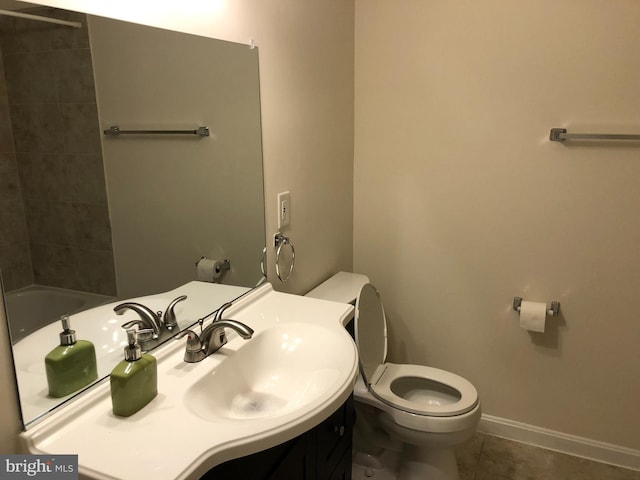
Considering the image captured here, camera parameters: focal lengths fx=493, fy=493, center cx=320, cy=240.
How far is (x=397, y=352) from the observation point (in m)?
2.52

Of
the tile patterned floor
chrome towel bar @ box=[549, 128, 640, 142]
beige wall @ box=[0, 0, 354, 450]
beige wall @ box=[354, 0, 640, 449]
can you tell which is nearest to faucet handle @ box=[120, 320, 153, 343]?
beige wall @ box=[0, 0, 354, 450]

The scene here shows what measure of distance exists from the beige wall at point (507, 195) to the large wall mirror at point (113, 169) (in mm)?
895

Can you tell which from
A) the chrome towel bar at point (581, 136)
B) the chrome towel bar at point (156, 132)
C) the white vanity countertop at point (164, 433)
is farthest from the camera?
the chrome towel bar at point (581, 136)

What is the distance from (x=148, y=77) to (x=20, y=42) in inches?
14.0

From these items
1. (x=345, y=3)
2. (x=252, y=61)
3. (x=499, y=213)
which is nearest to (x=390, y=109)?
(x=345, y=3)

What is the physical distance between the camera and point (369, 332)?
79.1 inches

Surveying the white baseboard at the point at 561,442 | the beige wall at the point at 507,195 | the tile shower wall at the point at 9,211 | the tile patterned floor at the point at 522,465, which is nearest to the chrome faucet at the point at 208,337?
the tile shower wall at the point at 9,211

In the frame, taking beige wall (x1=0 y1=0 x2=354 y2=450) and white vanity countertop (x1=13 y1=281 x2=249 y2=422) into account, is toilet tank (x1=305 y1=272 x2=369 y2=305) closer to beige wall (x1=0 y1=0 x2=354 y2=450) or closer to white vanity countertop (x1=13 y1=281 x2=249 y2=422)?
beige wall (x1=0 y1=0 x2=354 y2=450)

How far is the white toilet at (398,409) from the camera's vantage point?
70.6 inches

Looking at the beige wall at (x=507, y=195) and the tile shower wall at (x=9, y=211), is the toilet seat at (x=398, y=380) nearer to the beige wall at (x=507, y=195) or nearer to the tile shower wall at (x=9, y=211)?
the beige wall at (x=507, y=195)

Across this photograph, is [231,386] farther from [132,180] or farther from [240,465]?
[132,180]

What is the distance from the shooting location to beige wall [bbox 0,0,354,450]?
1431 millimetres

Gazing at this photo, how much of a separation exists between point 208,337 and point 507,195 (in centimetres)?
146

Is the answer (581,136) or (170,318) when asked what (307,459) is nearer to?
(170,318)
